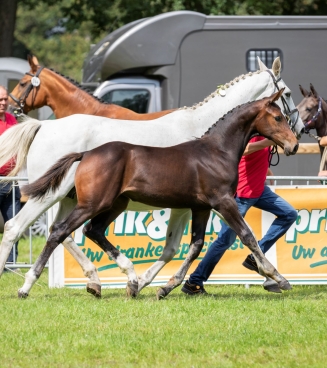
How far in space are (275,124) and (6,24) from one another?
1264cm

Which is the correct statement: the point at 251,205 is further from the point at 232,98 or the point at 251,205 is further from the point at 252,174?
the point at 232,98

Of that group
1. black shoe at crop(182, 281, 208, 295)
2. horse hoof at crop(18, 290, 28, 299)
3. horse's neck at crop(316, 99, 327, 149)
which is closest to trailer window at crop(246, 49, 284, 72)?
horse's neck at crop(316, 99, 327, 149)

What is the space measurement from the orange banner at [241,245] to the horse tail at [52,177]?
1625 mm

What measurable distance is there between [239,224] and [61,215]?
1970 mm

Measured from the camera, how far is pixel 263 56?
13.3 meters

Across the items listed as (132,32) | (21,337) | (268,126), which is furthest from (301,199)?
(132,32)

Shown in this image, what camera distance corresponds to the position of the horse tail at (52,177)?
295 inches

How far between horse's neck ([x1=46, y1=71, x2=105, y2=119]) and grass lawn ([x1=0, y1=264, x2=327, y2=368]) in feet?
7.54

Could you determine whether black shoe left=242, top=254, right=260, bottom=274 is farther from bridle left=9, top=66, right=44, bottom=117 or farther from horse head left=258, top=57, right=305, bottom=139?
bridle left=9, top=66, right=44, bottom=117

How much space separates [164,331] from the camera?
6145mm

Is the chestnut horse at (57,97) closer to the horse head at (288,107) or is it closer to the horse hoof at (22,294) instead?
the horse head at (288,107)

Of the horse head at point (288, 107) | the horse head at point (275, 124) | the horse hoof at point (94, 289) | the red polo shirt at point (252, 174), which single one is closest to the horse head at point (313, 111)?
the horse head at point (288, 107)

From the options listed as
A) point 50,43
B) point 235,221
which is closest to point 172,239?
point 235,221

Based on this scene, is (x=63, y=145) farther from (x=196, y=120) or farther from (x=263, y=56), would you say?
(x=263, y=56)
